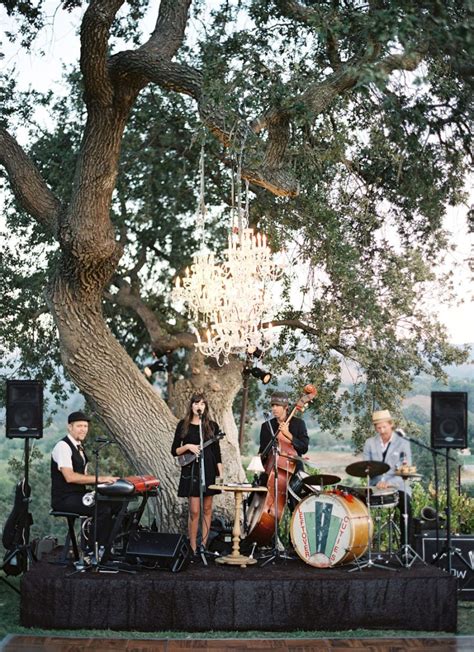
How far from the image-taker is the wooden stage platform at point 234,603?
6.30 meters

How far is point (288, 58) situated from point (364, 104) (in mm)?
1205

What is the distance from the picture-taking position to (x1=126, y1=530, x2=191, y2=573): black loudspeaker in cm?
666

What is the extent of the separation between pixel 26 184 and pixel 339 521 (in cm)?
485

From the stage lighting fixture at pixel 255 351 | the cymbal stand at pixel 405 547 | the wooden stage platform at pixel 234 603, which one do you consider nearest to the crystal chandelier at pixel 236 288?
the stage lighting fixture at pixel 255 351

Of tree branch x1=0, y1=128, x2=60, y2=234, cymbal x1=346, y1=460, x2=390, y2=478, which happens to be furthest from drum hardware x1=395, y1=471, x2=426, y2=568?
tree branch x1=0, y1=128, x2=60, y2=234

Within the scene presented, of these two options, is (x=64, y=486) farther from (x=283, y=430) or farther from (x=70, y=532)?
(x=283, y=430)

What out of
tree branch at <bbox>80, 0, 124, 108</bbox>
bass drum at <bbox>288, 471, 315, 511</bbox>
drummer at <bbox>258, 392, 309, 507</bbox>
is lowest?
bass drum at <bbox>288, 471, 315, 511</bbox>

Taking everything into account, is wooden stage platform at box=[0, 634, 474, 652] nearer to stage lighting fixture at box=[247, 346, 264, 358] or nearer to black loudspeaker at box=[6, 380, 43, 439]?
black loudspeaker at box=[6, 380, 43, 439]

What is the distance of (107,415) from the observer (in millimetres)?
9961

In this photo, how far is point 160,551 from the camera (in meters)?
6.68

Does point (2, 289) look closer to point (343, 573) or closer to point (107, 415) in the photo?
point (107, 415)

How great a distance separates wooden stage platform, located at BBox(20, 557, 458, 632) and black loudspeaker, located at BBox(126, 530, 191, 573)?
0.96ft

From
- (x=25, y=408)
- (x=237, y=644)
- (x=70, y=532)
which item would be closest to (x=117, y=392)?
(x=25, y=408)

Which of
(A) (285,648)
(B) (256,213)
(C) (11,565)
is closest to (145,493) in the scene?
(C) (11,565)
